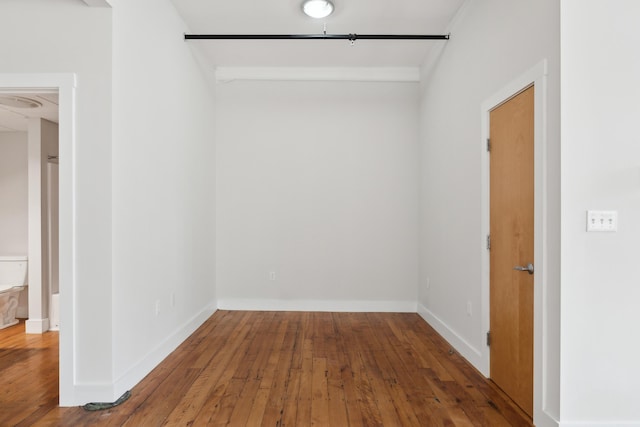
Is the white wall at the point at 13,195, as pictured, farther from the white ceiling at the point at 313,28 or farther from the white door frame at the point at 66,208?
the white door frame at the point at 66,208

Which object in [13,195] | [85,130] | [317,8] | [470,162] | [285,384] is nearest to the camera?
[85,130]

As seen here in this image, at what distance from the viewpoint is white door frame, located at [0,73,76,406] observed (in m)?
2.38

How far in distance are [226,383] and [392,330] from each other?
79.8 inches

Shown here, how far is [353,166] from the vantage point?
496 centimetres

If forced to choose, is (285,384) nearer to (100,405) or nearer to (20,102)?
(100,405)

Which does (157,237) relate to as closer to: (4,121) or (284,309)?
(284,309)

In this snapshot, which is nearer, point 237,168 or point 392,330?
point 392,330

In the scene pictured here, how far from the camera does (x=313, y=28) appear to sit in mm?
3867

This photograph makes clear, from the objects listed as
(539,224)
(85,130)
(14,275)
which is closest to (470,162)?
(539,224)

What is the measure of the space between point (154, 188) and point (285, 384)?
1.89m

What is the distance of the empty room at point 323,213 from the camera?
198 cm
